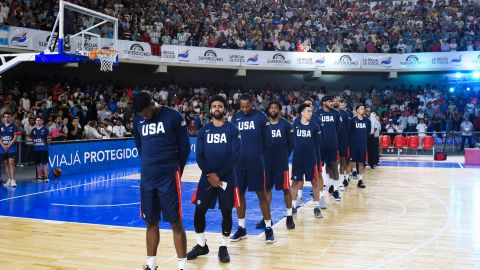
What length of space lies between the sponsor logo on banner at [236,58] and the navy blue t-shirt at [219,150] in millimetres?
19718

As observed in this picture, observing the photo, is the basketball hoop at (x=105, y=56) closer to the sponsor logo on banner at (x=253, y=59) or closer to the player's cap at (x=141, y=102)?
the player's cap at (x=141, y=102)

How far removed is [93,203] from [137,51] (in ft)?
43.2

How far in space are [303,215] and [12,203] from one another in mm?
6026

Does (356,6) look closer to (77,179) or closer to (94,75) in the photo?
(94,75)

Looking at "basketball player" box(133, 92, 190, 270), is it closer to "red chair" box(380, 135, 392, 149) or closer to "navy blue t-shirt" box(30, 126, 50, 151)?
"navy blue t-shirt" box(30, 126, 50, 151)

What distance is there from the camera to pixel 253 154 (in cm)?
676

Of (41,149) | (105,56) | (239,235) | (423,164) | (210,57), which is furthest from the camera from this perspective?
(210,57)

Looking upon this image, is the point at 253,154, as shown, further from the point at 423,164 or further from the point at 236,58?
the point at 236,58

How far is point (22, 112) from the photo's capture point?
659 inches

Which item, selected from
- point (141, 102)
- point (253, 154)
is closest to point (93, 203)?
point (253, 154)

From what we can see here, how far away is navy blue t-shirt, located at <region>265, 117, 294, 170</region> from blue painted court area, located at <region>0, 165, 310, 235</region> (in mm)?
1060

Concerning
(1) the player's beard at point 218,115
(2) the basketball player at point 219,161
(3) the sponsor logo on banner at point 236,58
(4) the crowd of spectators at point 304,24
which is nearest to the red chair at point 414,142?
(4) the crowd of spectators at point 304,24

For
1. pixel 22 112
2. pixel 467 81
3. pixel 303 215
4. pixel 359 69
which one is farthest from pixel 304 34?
pixel 303 215

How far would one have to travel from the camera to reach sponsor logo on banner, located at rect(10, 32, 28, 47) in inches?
689
